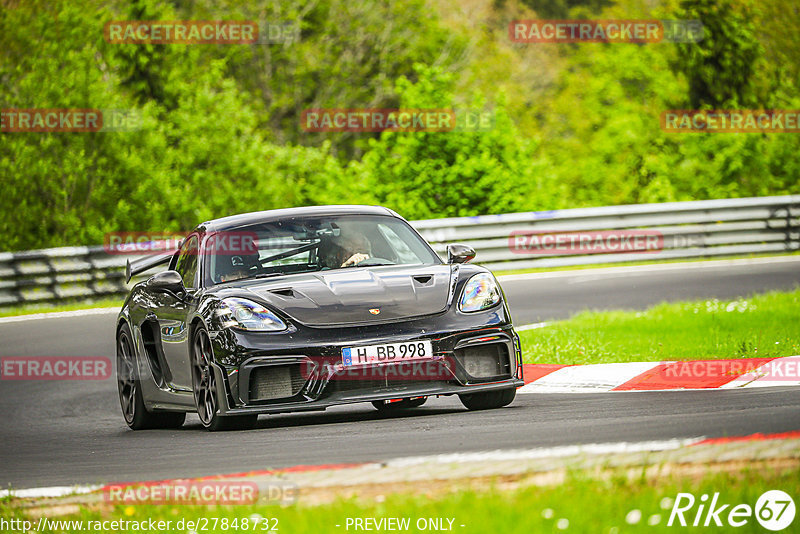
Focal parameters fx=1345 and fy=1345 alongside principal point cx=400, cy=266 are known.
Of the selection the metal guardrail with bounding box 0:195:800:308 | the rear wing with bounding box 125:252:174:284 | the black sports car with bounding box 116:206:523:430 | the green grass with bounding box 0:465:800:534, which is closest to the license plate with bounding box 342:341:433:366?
the black sports car with bounding box 116:206:523:430

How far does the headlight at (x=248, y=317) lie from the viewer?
7.63 m

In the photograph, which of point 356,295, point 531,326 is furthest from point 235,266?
point 531,326

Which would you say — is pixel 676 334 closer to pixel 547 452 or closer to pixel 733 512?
pixel 547 452

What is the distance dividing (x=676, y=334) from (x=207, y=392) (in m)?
4.65

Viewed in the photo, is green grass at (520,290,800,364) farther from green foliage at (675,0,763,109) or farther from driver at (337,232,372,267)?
green foliage at (675,0,763,109)

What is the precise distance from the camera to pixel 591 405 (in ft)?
26.4

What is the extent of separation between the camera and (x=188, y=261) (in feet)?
30.5

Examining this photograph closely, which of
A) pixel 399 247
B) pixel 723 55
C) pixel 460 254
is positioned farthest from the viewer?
pixel 723 55

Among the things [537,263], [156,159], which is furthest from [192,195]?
[537,263]

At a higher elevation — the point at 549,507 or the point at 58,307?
the point at 549,507

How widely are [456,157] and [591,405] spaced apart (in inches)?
629

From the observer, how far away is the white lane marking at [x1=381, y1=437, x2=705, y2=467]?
17.6ft

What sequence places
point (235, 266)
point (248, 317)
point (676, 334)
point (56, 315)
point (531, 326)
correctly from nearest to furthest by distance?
point (248, 317) < point (235, 266) < point (676, 334) < point (531, 326) < point (56, 315)

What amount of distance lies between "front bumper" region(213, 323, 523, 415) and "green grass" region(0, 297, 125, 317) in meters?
11.0
